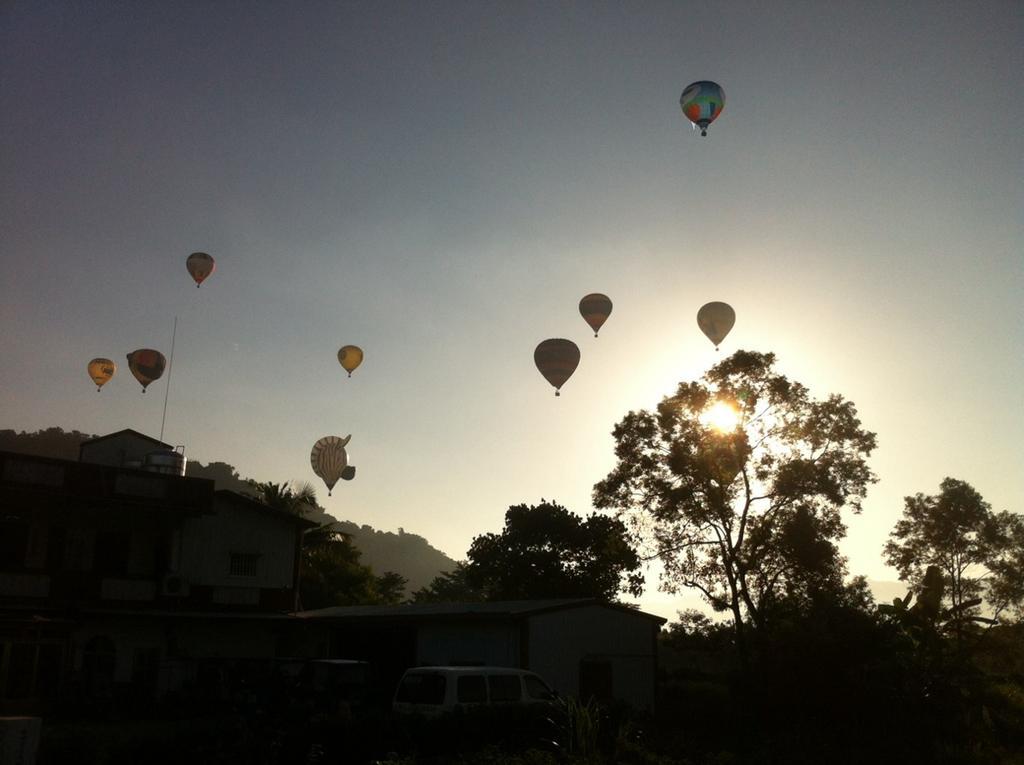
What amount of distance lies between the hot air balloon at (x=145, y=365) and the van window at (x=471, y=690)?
2134cm

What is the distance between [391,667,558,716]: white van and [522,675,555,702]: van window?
0.20 m

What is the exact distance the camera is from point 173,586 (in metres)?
27.3

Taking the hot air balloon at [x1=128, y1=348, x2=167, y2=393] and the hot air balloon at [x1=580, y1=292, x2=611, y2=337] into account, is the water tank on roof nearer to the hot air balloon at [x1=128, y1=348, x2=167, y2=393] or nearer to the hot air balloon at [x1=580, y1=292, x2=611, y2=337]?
the hot air balloon at [x1=128, y1=348, x2=167, y2=393]

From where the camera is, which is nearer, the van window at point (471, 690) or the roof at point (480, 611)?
the van window at point (471, 690)

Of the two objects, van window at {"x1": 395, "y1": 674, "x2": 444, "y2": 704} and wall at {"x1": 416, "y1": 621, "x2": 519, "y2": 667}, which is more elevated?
wall at {"x1": 416, "y1": 621, "x2": 519, "y2": 667}

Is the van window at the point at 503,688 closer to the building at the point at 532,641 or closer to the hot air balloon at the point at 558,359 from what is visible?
the building at the point at 532,641

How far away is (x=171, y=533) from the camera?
27.9m

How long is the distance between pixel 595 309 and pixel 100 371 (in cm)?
2102

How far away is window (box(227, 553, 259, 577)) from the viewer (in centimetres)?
2917

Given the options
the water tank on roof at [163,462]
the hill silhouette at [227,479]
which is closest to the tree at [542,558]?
the hill silhouette at [227,479]

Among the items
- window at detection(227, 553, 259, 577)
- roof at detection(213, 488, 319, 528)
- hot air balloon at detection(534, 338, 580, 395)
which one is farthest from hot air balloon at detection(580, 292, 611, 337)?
window at detection(227, 553, 259, 577)

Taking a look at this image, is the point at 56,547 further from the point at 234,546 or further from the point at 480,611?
the point at 480,611

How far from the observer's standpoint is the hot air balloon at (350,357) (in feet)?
113

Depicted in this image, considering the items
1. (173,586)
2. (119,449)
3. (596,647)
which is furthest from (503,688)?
(119,449)
